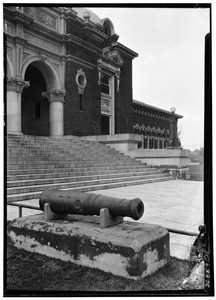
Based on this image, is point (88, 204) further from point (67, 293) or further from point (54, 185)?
point (54, 185)

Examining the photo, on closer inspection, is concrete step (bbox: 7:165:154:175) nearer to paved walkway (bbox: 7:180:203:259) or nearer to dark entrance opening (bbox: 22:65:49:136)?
paved walkway (bbox: 7:180:203:259)

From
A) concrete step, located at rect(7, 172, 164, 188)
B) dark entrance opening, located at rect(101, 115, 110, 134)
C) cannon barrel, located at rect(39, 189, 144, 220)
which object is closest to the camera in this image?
cannon barrel, located at rect(39, 189, 144, 220)

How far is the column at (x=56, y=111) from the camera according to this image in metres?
19.1

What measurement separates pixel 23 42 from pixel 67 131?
6.08 meters

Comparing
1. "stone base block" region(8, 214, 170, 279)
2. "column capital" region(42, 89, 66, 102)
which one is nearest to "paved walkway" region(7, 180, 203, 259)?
"stone base block" region(8, 214, 170, 279)

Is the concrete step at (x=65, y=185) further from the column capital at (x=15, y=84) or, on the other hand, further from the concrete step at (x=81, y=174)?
the column capital at (x=15, y=84)

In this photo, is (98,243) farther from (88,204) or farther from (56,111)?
(56,111)

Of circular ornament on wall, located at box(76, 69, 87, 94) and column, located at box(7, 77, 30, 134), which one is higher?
circular ornament on wall, located at box(76, 69, 87, 94)

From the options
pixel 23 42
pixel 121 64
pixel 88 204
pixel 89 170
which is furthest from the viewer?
pixel 121 64

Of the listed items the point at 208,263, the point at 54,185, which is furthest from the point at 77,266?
the point at 54,185

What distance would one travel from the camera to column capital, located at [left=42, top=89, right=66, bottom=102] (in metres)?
19.1

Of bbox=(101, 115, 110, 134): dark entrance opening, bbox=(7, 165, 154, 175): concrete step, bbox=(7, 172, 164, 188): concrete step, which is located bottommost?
bbox=(7, 172, 164, 188): concrete step

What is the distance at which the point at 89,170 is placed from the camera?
12.1 meters

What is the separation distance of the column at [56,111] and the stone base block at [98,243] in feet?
51.9
